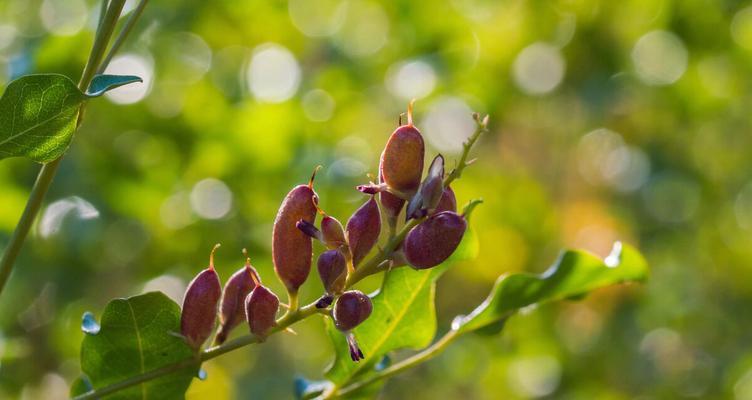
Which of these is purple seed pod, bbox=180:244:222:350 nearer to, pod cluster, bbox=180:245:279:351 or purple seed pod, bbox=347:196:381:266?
pod cluster, bbox=180:245:279:351

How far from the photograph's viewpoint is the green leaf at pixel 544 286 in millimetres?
1168

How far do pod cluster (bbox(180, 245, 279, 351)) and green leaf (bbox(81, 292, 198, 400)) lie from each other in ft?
0.08

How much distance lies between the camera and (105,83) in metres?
0.89

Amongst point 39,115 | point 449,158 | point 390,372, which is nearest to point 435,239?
point 390,372

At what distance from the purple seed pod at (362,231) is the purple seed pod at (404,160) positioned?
41 mm

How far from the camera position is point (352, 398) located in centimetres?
116

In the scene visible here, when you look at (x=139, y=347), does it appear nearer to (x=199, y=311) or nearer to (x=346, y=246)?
(x=199, y=311)

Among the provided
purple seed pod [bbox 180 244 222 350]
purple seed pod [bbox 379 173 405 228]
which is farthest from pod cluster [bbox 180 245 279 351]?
purple seed pod [bbox 379 173 405 228]

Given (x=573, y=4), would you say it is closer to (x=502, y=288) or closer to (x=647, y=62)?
(x=647, y=62)

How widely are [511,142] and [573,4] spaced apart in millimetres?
1376

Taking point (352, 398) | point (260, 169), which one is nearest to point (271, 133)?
point (260, 169)

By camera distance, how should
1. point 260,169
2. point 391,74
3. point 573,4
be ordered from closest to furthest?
point 260,169 < point 391,74 < point 573,4

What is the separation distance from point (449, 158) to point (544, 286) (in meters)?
2.03

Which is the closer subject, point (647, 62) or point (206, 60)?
point (206, 60)
